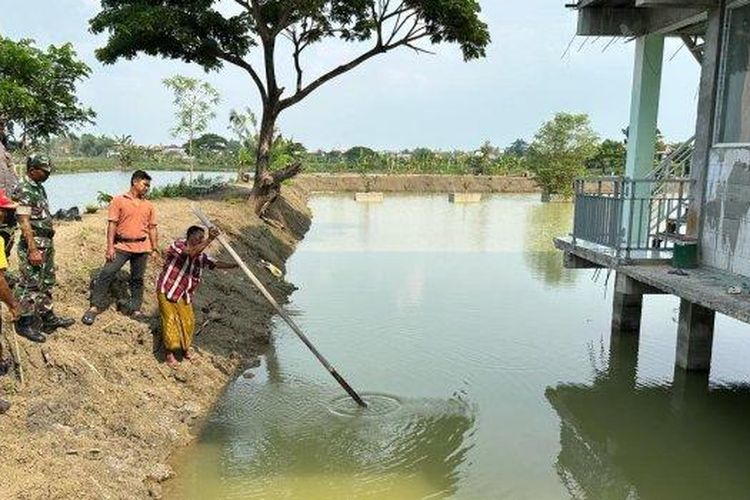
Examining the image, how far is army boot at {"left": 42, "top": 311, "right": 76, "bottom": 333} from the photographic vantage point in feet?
19.5

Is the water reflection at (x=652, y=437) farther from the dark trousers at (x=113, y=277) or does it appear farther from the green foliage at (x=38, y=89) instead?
the green foliage at (x=38, y=89)

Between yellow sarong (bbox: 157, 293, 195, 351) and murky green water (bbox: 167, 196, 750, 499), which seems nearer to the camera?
murky green water (bbox: 167, 196, 750, 499)

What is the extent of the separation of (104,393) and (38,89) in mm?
8999

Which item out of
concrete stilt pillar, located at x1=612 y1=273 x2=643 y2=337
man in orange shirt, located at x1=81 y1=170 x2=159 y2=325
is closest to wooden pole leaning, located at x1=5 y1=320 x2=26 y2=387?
man in orange shirt, located at x1=81 y1=170 x2=159 y2=325

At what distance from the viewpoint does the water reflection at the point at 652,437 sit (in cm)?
559

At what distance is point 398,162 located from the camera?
5084 centimetres

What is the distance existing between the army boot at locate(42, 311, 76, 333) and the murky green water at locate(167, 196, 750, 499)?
5.43ft

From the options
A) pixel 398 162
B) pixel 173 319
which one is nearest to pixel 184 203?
pixel 173 319

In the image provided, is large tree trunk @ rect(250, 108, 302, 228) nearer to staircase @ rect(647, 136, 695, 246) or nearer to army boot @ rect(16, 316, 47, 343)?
staircase @ rect(647, 136, 695, 246)

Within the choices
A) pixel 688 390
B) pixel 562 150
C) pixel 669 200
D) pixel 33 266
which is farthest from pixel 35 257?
pixel 562 150

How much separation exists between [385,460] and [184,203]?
11.8 metres

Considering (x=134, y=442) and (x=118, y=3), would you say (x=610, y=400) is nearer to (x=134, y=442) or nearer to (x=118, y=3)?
(x=134, y=442)

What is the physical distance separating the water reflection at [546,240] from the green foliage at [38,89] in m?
10.3

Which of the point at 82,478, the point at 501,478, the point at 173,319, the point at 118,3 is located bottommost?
the point at 501,478
